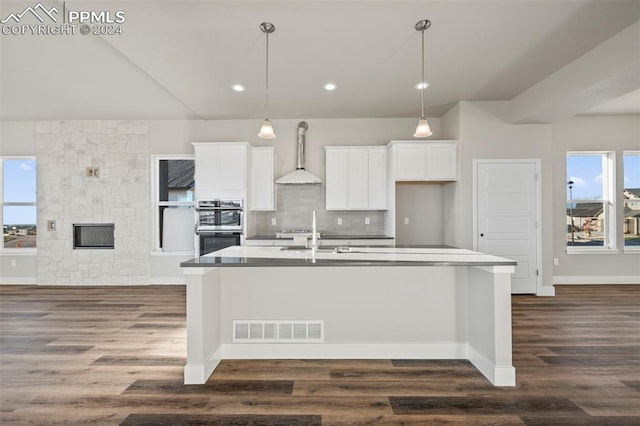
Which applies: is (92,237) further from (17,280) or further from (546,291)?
(546,291)

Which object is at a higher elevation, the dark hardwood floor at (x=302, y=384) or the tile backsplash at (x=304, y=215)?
the tile backsplash at (x=304, y=215)

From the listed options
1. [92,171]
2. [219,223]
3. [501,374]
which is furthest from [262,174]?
[501,374]

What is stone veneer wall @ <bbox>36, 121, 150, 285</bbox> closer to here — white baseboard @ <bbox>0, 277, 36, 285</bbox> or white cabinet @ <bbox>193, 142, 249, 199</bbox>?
white baseboard @ <bbox>0, 277, 36, 285</bbox>

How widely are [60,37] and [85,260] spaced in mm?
3654

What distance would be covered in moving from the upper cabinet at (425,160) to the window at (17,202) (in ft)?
20.9

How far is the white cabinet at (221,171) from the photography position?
201 inches

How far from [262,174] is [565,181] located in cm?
501

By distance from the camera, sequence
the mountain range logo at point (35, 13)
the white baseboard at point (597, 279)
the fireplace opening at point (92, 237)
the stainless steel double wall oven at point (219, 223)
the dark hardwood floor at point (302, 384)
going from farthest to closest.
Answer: the fireplace opening at point (92, 237)
the white baseboard at point (597, 279)
the stainless steel double wall oven at point (219, 223)
the mountain range logo at point (35, 13)
the dark hardwood floor at point (302, 384)

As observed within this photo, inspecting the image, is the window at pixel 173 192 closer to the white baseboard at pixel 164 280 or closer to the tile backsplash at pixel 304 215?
the white baseboard at pixel 164 280

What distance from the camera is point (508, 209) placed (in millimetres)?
4887

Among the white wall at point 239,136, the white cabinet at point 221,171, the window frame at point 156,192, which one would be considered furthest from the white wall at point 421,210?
the window frame at point 156,192

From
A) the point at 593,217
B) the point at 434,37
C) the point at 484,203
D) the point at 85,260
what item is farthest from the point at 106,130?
the point at 593,217

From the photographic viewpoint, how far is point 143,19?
9.11 feet

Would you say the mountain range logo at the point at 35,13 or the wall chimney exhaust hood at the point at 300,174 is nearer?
the mountain range logo at the point at 35,13
